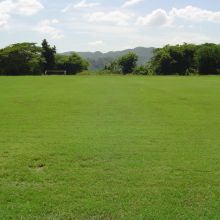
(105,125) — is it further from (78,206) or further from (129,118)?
(78,206)

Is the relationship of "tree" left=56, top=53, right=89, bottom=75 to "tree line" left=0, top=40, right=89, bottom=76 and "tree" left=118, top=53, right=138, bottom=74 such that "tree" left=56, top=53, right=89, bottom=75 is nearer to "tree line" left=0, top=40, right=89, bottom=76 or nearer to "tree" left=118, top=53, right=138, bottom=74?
"tree line" left=0, top=40, right=89, bottom=76

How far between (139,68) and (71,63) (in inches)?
898

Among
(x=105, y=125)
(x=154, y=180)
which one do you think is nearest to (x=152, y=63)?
(x=105, y=125)

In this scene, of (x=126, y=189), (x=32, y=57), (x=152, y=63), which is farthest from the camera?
(x=152, y=63)

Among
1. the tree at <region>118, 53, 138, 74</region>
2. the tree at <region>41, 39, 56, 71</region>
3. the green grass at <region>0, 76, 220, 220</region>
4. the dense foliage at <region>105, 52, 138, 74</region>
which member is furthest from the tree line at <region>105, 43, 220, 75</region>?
the green grass at <region>0, 76, 220, 220</region>

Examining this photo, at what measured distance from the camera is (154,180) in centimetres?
945

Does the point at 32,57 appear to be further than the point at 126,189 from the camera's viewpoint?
Yes

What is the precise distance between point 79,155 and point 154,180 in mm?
2745

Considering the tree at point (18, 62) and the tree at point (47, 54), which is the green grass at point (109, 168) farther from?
the tree at point (47, 54)

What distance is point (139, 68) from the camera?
482 feet

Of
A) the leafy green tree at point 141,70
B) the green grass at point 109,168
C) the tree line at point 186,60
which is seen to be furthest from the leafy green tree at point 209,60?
the green grass at point 109,168

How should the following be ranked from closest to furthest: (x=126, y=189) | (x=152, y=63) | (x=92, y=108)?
(x=126, y=189) → (x=92, y=108) → (x=152, y=63)

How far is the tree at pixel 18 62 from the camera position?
10525cm

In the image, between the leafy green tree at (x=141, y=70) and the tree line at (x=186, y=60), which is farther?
the leafy green tree at (x=141, y=70)
